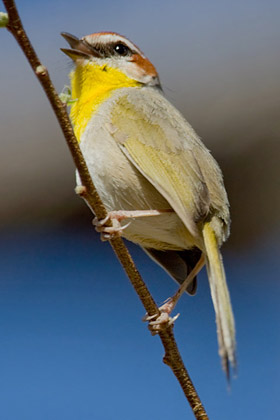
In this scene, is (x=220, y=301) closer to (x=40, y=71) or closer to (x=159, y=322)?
(x=159, y=322)

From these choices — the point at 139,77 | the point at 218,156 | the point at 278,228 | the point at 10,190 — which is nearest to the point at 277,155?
the point at 218,156

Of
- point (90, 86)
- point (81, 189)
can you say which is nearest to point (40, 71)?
point (81, 189)

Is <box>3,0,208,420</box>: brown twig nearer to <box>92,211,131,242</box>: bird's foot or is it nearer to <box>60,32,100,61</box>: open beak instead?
<box>92,211,131,242</box>: bird's foot

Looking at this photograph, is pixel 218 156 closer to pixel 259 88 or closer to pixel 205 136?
pixel 205 136

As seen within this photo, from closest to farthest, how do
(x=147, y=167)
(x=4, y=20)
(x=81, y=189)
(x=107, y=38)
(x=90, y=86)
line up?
(x=4, y=20) → (x=81, y=189) → (x=147, y=167) → (x=90, y=86) → (x=107, y=38)

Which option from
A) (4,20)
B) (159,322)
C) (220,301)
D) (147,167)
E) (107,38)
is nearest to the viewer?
(4,20)

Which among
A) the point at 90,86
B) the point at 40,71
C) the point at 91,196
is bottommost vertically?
the point at 91,196

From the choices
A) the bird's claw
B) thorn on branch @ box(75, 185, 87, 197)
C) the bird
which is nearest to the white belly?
the bird
